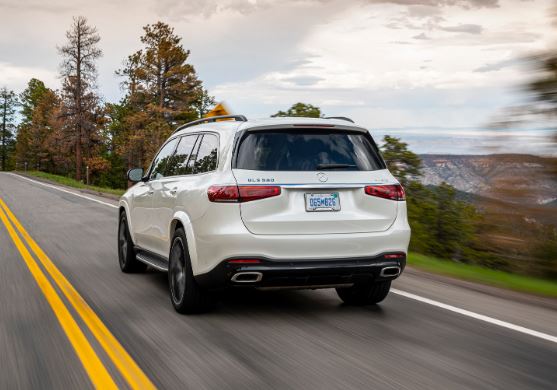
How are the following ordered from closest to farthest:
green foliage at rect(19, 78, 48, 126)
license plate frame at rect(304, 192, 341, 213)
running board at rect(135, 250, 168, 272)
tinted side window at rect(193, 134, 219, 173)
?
license plate frame at rect(304, 192, 341, 213) < tinted side window at rect(193, 134, 219, 173) < running board at rect(135, 250, 168, 272) < green foliage at rect(19, 78, 48, 126)

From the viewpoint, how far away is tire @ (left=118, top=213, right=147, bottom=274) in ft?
29.7

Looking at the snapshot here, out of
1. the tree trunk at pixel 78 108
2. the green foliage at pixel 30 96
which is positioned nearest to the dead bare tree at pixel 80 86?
the tree trunk at pixel 78 108

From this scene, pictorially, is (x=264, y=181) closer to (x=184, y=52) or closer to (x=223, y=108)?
(x=223, y=108)

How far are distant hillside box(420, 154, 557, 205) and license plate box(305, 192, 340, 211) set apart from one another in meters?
4.28

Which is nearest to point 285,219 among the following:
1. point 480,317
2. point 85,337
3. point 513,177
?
point 85,337

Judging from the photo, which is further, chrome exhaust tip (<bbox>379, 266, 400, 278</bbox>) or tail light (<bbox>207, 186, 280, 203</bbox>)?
chrome exhaust tip (<bbox>379, 266, 400, 278</bbox>)

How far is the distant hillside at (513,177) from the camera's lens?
30.0ft

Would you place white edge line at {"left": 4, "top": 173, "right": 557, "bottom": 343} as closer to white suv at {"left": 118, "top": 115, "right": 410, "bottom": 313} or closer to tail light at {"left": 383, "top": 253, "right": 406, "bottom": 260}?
white suv at {"left": 118, "top": 115, "right": 410, "bottom": 313}

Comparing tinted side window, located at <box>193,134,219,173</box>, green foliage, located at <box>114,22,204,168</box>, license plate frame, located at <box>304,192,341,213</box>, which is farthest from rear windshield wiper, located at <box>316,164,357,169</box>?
green foliage, located at <box>114,22,204,168</box>

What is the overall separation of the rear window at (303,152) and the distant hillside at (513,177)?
3650 millimetres

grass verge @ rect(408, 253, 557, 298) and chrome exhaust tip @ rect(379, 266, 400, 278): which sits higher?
chrome exhaust tip @ rect(379, 266, 400, 278)

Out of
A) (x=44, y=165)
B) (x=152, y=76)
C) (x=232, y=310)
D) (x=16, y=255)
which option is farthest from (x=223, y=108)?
(x=44, y=165)

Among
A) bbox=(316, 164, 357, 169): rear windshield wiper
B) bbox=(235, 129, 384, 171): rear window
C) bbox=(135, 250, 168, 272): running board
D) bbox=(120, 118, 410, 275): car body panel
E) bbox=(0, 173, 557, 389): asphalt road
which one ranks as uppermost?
bbox=(235, 129, 384, 171): rear window

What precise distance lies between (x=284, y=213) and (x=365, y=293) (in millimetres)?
1603
